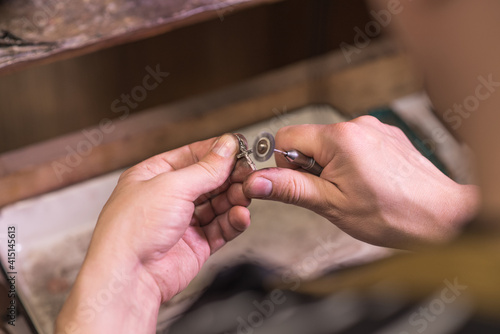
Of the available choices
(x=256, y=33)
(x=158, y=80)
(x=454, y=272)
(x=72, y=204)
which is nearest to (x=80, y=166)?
(x=72, y=204)

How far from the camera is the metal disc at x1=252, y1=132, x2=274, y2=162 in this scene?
77 centimetres

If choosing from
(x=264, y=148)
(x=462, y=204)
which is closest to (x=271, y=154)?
(x=264, y=148)

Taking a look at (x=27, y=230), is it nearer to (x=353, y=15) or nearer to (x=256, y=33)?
(x=256, y=33)

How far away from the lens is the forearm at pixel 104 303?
2.17 feet

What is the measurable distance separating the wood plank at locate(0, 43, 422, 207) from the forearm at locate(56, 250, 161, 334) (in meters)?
0.58

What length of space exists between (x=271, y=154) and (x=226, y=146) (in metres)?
0.07

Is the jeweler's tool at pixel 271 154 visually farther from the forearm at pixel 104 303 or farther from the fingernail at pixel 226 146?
the forearm at pixel 104 303

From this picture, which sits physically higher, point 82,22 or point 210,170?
point 82,22

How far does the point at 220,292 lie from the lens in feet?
3.29

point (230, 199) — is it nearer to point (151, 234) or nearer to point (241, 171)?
point (241, 171)

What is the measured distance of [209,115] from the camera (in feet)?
4.39

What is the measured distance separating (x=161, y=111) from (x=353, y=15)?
0.79 metres

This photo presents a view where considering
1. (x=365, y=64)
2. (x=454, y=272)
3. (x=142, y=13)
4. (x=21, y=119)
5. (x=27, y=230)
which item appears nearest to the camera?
(x=454, y=272)

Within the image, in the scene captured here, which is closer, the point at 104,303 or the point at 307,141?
the point at 104,303
